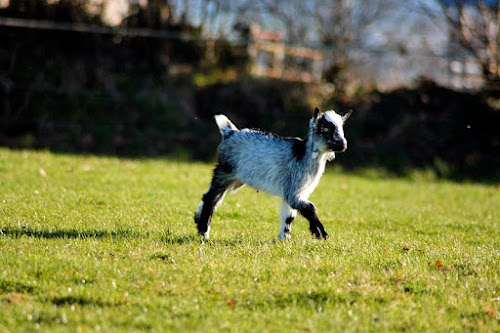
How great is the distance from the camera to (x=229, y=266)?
585 centimetres

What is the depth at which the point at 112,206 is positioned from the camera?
894 cm

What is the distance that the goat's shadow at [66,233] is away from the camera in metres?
6.74

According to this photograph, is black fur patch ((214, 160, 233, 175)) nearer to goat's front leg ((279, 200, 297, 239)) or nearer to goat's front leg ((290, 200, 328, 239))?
goat's front leg ((279, 200, 297, 239))

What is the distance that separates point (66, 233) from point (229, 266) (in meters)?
2.36

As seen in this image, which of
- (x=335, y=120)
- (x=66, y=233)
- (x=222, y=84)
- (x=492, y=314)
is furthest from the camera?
(x=222, y=84)

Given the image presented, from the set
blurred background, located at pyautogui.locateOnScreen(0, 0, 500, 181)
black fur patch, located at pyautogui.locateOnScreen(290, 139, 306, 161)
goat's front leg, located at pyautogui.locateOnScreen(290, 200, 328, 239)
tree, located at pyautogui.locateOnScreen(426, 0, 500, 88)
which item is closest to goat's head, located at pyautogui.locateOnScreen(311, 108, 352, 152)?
black fur patch, located at pyautogui.locateOnScreen(290, 139, 306, 161)

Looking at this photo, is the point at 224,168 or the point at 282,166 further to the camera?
the point at 224,168

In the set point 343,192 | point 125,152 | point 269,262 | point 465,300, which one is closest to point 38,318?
point 269,262

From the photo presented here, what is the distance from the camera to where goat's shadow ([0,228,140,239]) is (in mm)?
6738

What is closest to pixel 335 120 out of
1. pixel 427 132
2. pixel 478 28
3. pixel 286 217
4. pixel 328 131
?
pixel 328 131

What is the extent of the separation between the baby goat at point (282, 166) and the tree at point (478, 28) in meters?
13.7

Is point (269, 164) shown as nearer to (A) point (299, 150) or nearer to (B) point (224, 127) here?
(A) point (299, 150)

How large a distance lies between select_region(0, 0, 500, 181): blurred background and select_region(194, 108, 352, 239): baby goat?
8.94 meters

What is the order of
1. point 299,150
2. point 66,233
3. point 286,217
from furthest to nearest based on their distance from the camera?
point 286,217 < point 299,150 < point 66,233
